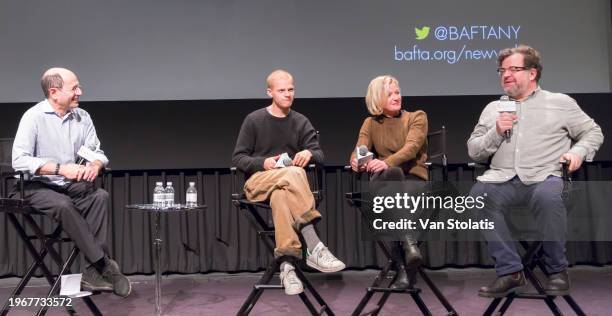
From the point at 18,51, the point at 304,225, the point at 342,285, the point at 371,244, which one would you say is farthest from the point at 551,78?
the point at 18,51

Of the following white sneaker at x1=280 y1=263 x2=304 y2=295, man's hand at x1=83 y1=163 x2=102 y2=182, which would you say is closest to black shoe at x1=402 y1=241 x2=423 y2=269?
white sneaker at x1=280 y1=263 x2=304 y2=295

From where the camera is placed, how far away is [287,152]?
12.0ft

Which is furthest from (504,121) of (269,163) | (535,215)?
(269,163)

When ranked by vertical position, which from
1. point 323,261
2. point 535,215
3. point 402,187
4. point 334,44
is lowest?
point 323,261

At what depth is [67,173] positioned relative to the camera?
3244 millimetres

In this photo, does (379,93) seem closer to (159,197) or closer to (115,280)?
(159,197)

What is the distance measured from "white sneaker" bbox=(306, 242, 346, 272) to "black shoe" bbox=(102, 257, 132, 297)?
0.92 meters

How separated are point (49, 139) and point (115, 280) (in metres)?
0.88

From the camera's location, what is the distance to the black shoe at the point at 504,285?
290cm

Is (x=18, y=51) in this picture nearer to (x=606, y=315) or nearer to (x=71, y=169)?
(x=71, y=169)

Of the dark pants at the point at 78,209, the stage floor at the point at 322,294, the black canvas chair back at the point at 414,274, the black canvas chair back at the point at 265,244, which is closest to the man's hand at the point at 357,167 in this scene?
the black canvas chair back at the point at 414,274

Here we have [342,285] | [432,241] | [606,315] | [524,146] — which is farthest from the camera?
[432,241]

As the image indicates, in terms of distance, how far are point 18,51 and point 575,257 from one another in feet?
14.7

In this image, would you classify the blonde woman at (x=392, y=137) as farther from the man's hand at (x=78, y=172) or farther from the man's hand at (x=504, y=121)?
the man's hand at (x=78, y=172)
